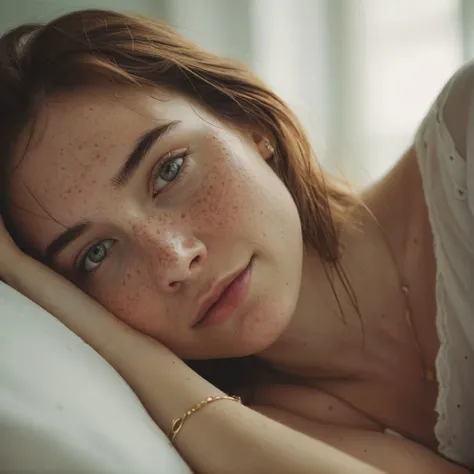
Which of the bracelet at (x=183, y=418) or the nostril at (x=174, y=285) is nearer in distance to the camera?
the bracelet at (x=183, y=418)

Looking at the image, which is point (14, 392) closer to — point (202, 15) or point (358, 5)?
point (202, 15)

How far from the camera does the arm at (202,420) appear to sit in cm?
62

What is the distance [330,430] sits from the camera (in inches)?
36.8

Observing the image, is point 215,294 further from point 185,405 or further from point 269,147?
point 269,147

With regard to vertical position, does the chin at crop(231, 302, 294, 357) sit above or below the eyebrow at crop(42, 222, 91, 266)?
below

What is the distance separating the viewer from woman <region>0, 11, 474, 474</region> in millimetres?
792

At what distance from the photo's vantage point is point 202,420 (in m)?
0.67

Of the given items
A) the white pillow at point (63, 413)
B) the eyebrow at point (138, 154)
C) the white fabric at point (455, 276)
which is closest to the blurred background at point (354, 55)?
the white fabric at point (455, 276)

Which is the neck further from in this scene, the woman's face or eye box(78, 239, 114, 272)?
eye box(78, 239, 114, 272)

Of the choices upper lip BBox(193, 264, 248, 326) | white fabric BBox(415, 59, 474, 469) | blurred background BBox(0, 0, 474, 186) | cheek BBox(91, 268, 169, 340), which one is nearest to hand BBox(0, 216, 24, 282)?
cheek BBox(91, 268, 169, 340)

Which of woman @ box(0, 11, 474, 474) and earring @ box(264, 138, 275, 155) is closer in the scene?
woman @ box(0, 11, 474, 474)

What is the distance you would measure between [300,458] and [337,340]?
0.40m

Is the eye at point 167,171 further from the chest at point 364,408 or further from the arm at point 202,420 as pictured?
the chest at point 364,408

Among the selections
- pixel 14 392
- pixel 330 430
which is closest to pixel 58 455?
pixel 14 392
